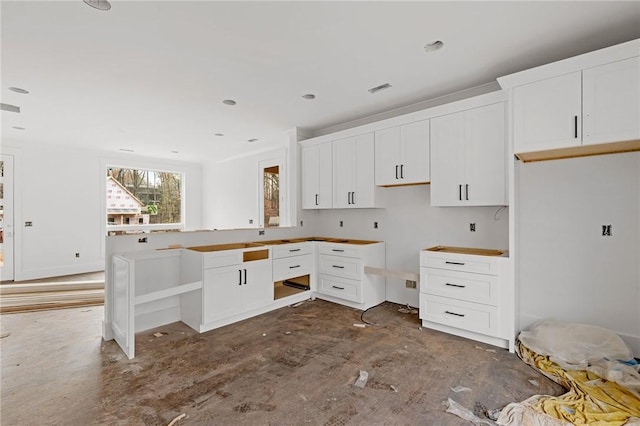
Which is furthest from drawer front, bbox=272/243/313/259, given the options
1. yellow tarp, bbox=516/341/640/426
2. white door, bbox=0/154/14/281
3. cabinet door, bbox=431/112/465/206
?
white door, bbox=0/154/14/281

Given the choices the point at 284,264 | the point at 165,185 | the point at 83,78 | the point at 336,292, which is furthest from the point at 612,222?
the point at 165,185

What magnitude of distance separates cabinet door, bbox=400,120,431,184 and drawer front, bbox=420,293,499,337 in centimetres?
138

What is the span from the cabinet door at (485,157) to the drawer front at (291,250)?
7.16 feet

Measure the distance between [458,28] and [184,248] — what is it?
3.51m

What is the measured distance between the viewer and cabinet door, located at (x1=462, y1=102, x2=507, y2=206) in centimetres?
289

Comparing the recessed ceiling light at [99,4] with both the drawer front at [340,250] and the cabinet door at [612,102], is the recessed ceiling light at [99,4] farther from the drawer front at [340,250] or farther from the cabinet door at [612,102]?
the cabinet door at [612,102]

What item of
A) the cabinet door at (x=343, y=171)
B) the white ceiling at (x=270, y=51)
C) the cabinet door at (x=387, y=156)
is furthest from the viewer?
the cabinet door at (x=343, y=171)

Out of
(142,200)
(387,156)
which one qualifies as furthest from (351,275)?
(142,200)

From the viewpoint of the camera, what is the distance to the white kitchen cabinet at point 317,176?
4.52m

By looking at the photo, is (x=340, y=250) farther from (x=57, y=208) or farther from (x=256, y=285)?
(x=57, y=208)

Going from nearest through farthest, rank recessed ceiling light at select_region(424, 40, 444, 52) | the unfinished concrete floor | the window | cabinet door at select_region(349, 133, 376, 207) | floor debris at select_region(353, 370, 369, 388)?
the unfinished concrete floor
floor debris at select_region(353, 370, 369, 388)
recessed ceiling light at select_region(424, 40, 444, 52)
cabinet door at select_region(349, 133, 376, 207)
the window

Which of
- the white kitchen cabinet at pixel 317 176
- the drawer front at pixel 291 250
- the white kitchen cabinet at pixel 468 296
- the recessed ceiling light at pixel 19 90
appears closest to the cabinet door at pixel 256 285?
the drawer front at pixel 291 250

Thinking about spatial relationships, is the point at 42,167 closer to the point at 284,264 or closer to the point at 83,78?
the point at 83,78

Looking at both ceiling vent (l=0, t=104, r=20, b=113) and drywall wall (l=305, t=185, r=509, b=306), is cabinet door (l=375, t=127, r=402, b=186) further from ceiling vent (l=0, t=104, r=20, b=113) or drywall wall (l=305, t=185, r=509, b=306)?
ceiling vent (l=0, t=104, r=20, b=113)
